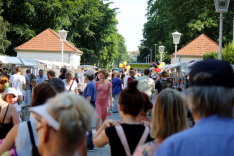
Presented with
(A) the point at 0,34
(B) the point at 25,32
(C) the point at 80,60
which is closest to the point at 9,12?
(B) the point at 25,32

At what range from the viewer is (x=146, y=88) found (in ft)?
36.2

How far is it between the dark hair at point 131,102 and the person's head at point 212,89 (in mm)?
1564

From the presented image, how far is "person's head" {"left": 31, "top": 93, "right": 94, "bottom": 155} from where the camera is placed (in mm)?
1747

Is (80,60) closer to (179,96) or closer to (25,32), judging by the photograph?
(25,32)

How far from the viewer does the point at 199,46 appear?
4250cm

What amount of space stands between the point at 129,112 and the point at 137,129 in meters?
0.18

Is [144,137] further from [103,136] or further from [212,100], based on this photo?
[212,100]

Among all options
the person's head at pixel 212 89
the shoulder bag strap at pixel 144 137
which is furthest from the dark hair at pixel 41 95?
the person's head at pixel 212 89

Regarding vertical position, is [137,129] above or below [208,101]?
below

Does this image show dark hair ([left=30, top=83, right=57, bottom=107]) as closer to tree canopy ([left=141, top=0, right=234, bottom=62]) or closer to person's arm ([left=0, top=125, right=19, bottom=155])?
person's arm ([left=0, top=125, right=19, bottom=155])

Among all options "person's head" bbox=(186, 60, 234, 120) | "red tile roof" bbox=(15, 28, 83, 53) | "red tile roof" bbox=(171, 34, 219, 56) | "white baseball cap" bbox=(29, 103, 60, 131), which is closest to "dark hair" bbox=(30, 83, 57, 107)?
"white baseball cap" bbox=(29, 103, 60, 131)

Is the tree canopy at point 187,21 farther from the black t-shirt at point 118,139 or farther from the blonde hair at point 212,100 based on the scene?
the blonde hair at point 212,100

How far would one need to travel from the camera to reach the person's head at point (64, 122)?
1.75 metres

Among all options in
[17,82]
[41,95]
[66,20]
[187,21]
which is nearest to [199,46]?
[187,21]
